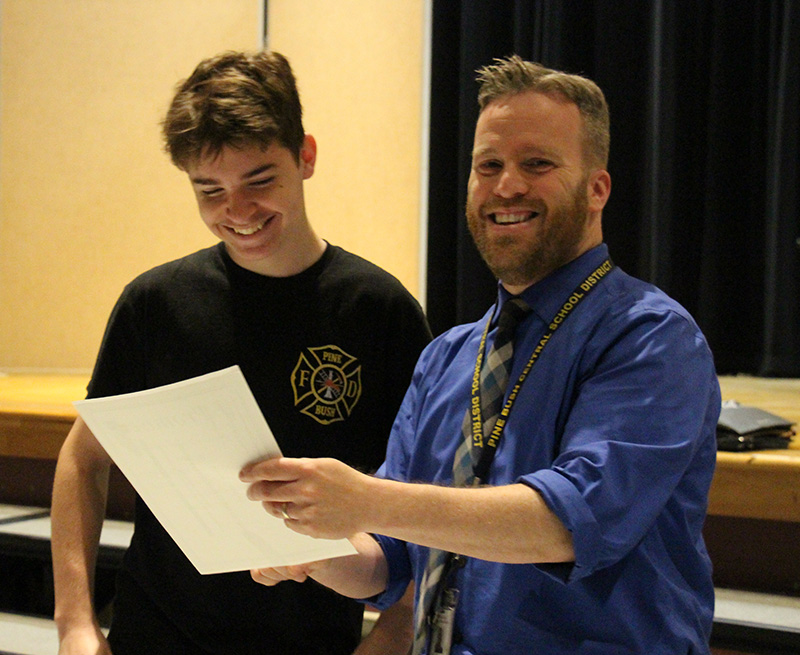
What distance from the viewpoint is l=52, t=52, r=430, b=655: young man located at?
1441 millimetres

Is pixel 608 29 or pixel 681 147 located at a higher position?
pixel 608 29

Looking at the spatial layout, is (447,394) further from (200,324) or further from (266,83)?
(266,83)

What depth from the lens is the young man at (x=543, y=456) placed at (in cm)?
93

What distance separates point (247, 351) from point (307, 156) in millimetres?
376

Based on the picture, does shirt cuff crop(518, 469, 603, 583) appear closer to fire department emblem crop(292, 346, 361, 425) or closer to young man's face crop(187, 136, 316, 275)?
fire department emblem crop(292, 346, 361, 425)

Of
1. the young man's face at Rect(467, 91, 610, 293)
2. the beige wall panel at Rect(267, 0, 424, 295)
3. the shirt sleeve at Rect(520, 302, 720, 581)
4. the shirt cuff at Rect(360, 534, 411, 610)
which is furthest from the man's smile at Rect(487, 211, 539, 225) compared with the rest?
the beige wall panel at Rect(267, 0, 424, 295)

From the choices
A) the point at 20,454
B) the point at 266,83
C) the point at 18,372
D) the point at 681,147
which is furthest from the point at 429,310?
the point at 266,83

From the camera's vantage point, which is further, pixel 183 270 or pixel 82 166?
pixel 82 166

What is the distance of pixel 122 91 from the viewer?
4609 millimetres

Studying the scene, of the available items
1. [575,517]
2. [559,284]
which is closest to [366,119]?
[559,284]

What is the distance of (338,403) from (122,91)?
3.70 metres

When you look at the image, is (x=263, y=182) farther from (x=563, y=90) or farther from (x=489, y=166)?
(x=563, y=90)

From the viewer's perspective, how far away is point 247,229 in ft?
4.79

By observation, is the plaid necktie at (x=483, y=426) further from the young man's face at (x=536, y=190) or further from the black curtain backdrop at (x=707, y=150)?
the black curtain backdrop at (x=707, y=150)
